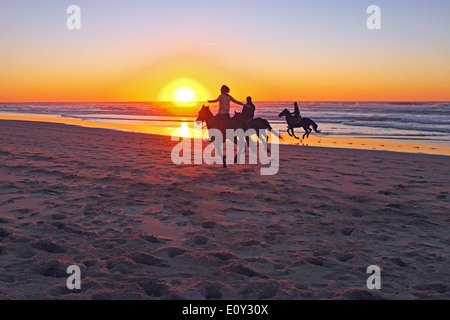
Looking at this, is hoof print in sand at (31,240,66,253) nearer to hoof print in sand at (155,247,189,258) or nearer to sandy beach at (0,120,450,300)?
sandy beach at (0,120,450,300)

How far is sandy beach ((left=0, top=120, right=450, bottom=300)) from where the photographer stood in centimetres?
357

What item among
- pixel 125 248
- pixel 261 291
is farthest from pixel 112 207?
pixel 261 291

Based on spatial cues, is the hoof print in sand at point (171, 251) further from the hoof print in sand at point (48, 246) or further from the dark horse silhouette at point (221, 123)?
the dark horse silhouette at point (221, 123)

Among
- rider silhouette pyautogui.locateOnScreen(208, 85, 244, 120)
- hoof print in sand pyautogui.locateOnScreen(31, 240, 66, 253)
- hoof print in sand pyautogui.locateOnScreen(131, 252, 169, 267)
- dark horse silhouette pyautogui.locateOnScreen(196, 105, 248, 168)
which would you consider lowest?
hoof print in sand pyautogui.locateOnScreen(131, 252, 169, 267)

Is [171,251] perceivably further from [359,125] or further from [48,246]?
[359,125]

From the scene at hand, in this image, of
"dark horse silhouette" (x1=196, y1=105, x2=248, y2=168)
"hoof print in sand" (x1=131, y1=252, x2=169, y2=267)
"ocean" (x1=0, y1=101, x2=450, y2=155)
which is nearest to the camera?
"hoof print in sand" (x1=131, y1=252, x2=169, y2=267)

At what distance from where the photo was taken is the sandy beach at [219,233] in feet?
11.7

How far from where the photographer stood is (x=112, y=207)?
20.2ft

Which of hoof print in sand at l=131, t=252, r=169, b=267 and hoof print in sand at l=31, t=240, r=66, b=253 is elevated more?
hoof print in sand at l=31, t=240, r=66, b=253

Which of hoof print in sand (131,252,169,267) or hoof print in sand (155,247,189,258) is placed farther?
hoof print in sand (155,247,189,258)

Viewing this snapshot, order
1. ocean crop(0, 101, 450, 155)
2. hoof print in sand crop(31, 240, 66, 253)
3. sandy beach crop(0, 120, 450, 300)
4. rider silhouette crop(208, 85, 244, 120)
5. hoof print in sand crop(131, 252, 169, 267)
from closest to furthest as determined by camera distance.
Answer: sandy beach crop(0, 120, 450, 300) → hoof print in sand crop(131, 252, 169, 267) → hoof print in sand crop(31, 240, 66, 253) → rider silhouette crop(208, 85, 244, 120) → ocean crop(0, 101, 450, 155)

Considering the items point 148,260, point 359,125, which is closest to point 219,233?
point 148,260

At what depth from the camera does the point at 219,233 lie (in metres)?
5.12

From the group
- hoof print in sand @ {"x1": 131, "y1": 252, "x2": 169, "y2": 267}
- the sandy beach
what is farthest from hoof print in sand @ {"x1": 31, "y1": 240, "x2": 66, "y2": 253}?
hoof print in sand @ {"x1": 131, "y1": 252, "x2": 169, "y2": 267}
